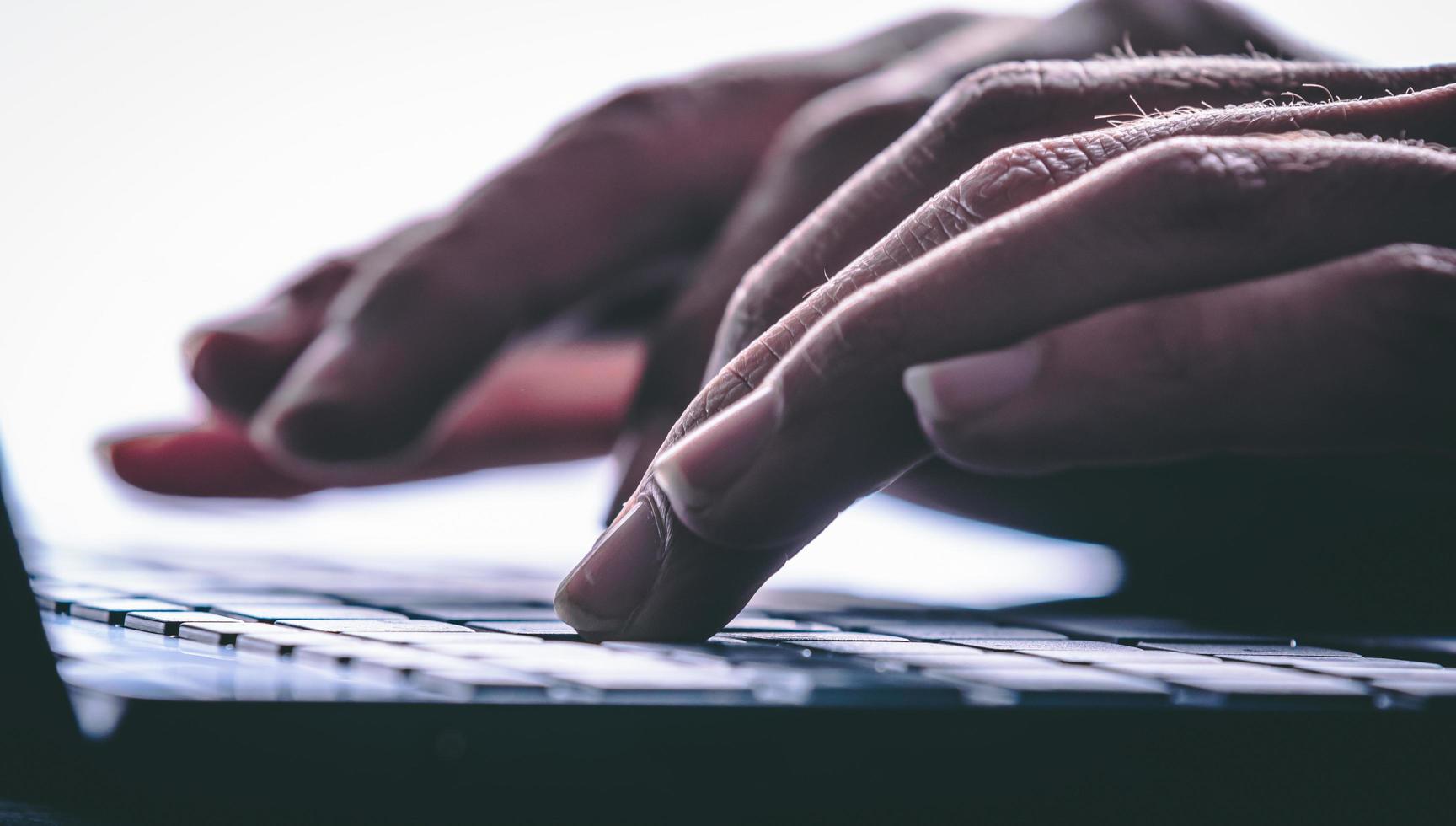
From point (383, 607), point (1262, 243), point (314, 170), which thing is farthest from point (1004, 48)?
point (314, 170)

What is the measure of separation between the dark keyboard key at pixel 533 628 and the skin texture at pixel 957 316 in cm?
1

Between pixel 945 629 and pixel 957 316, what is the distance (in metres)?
0.13

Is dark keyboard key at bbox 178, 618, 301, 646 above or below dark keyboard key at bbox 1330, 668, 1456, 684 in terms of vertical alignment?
below

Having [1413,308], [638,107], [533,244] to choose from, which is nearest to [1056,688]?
[1413,308]

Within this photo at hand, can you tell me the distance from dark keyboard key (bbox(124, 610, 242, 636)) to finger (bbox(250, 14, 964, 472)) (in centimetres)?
42

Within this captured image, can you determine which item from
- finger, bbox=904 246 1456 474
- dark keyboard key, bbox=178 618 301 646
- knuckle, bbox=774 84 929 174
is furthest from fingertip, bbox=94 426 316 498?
finger, bbox=904 246 1456 474

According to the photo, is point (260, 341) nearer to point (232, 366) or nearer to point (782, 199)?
point (232, 366)

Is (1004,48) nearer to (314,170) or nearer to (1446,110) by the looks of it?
(1446,110)

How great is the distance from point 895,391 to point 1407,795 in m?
0.21

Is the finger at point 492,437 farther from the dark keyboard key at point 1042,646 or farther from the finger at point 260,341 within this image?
the dark keyboard key at point 1042,646

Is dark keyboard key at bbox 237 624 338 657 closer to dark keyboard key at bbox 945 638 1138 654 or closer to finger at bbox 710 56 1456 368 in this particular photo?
dark keyboard key at bbox 945 638 1138 654

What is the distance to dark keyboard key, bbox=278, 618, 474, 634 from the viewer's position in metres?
0.37

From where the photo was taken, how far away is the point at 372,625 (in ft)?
1.29

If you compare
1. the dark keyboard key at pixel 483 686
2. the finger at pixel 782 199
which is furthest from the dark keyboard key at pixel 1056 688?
the finger at pixel 782 199
